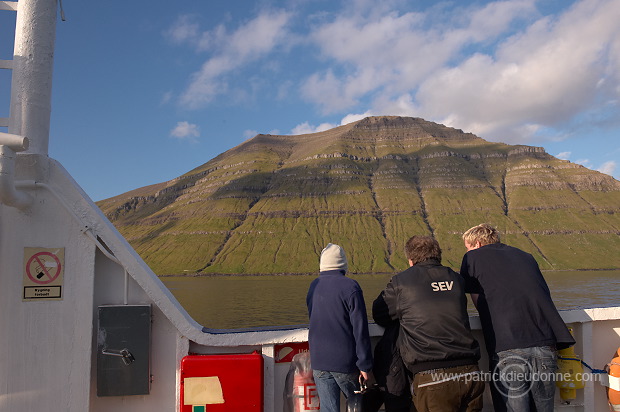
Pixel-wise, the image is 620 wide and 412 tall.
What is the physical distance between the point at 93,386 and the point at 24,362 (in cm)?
64

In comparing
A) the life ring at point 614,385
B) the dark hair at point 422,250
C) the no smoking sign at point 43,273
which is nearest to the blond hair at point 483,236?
the dark hair at point 422,250

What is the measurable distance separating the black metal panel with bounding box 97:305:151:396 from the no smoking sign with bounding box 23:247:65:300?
0.50 m

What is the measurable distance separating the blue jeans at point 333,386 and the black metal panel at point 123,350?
1.64m

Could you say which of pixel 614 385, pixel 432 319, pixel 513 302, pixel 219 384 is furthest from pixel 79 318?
pixel 614 385

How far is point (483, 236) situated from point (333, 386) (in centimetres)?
218

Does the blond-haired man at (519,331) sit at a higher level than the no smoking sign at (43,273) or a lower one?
lower

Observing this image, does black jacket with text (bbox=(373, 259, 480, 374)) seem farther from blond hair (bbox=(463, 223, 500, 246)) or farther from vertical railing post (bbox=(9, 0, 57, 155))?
vertical railing post (bbox=(9, 0, 57, 155))

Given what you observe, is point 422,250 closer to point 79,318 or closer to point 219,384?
point 219,384

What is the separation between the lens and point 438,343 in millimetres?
3752

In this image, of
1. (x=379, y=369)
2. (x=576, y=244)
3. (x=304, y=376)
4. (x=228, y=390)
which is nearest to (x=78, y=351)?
(x=228, y=390)

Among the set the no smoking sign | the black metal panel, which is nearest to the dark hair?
the black metal panel

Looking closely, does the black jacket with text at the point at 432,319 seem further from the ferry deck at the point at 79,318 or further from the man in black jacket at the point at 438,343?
the ferry deck at the point at 79,318

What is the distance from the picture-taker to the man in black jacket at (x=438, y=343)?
3707 mm

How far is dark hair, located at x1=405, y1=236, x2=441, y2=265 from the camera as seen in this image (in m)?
4.11
